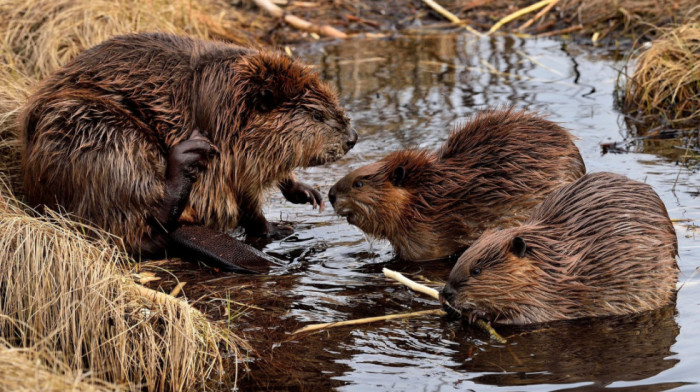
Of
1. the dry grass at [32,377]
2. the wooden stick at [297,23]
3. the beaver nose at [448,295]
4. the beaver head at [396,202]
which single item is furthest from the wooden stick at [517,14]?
the dry grass at [32,377]

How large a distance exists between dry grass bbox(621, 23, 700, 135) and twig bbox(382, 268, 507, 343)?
117 inches

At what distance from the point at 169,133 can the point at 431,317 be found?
5.49ft

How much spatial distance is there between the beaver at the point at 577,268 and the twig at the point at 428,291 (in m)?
0.06

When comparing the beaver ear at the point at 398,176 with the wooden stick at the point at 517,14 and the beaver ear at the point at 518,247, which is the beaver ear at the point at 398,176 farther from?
the wooden stick at the point at 517,14

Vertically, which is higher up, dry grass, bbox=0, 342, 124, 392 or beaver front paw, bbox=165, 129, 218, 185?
beaver front paw, bbox=165, 129, 218, 185

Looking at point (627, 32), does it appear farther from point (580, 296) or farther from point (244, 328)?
point (244, 328)

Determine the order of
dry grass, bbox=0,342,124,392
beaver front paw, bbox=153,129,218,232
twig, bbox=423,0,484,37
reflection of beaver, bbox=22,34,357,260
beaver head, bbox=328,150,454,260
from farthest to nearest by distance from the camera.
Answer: twig, bbox=423,0,484,37
beaver head, bbox=328,150,454,260
beaver front paw, bbox=153,129,218,232
reflection of beaver, bbox=22,34,357,260
dry grass, bbox=0,342,124,392

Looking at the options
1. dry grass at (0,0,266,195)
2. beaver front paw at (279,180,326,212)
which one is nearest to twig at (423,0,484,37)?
dry grass at (0,0,266,195)

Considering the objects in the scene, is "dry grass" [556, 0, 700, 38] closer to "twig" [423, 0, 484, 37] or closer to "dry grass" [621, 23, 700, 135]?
"twig" [423, 0, 484, 37]

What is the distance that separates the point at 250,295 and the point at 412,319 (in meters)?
0.78

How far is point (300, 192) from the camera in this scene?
220 inches

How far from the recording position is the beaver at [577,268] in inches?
163

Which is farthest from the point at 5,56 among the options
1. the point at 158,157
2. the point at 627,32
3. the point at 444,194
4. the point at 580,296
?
the point at 627,32

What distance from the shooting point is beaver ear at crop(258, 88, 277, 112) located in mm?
5046
